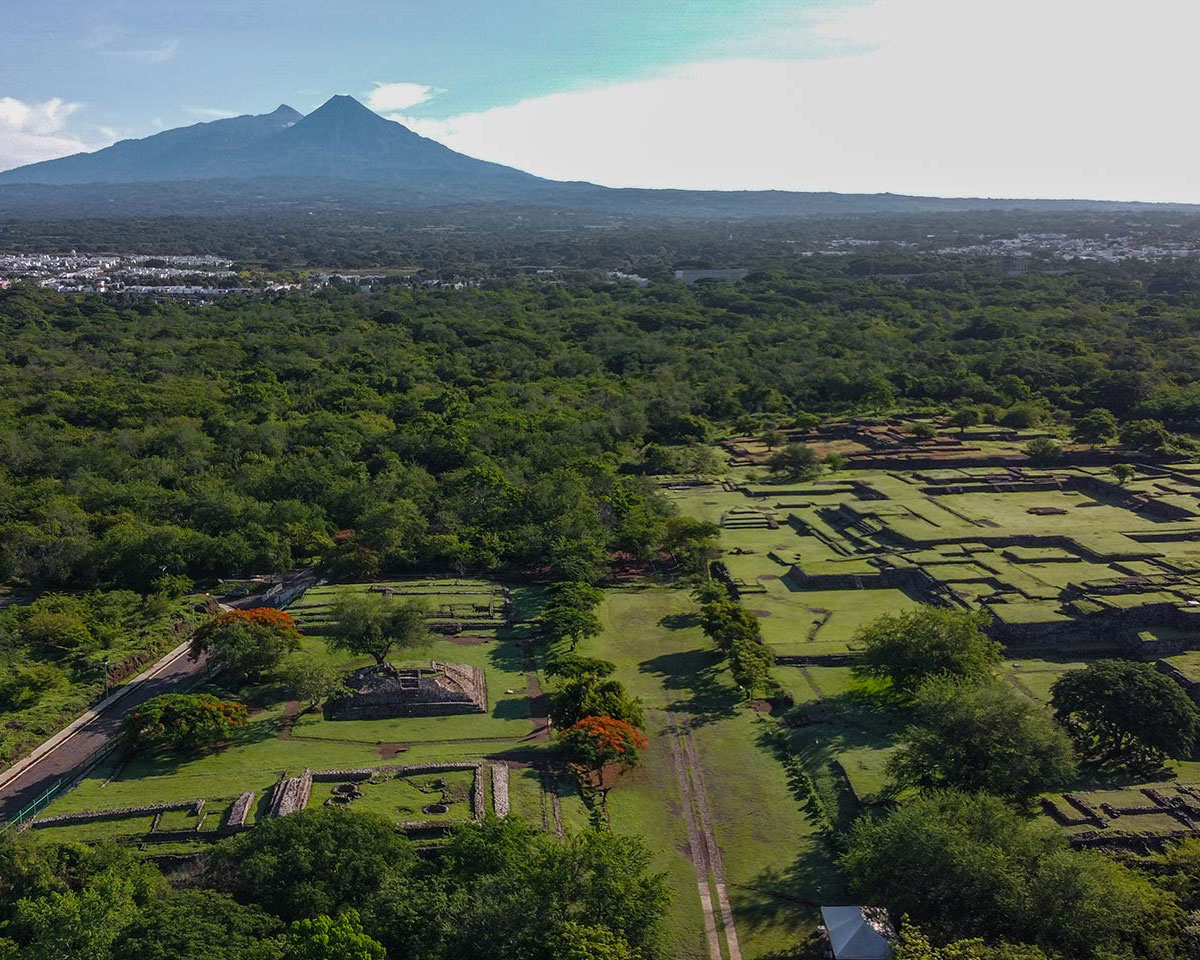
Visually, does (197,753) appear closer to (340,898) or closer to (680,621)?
(340,898)

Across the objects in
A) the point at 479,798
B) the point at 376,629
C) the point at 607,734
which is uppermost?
the point at 376,629

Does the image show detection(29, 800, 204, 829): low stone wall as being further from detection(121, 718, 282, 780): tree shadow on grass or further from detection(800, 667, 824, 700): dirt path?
detection(800, 667, 824, 700): dirt path

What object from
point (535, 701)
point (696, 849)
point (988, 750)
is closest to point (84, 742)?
point (535, 701)

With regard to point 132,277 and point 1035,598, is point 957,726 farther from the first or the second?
point 132,277

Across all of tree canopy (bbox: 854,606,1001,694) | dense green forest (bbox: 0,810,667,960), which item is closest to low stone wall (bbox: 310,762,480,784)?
dense green forest (bbox: 0,810,667,960)

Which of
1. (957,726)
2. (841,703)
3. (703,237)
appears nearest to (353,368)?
(841,703)

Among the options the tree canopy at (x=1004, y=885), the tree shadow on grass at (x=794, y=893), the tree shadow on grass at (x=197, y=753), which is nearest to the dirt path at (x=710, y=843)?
the tree shadow on grass at (x=794, y=893)
